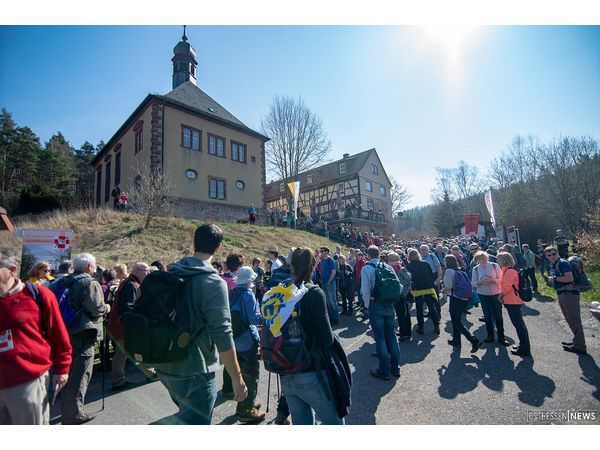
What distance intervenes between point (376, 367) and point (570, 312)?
11.7 feet

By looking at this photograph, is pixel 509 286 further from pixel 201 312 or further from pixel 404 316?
pixel 201 312

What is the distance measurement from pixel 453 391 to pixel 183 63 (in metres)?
33.8

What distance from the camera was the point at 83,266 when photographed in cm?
418

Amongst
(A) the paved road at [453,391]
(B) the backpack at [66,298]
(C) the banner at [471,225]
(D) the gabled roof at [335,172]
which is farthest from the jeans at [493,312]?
(D) the gabled roof at [335,172]

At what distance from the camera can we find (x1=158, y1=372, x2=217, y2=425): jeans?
228 cm

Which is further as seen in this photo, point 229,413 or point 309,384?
point 229,413

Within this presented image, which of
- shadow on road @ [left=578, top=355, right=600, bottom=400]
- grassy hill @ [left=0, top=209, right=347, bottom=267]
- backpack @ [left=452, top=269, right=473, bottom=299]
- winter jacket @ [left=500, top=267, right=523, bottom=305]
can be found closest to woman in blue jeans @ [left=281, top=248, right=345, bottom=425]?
shadow on road @ [left=578, top=355, right=600, bottom=400]

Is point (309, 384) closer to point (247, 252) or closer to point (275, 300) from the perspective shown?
point (275, 300)

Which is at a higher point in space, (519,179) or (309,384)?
(519,179)

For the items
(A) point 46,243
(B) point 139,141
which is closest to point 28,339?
(A) point 46,243

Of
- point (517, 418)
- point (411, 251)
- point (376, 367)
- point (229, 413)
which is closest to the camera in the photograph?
point (517, 418)

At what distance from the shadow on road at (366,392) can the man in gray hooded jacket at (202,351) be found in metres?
2.14

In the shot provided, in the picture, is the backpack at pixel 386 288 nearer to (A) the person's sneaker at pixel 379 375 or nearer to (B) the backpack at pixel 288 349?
→ (A) the person's sneaker at pixel 379 375

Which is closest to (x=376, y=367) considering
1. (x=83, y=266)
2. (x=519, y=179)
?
(x=83, y=266)
